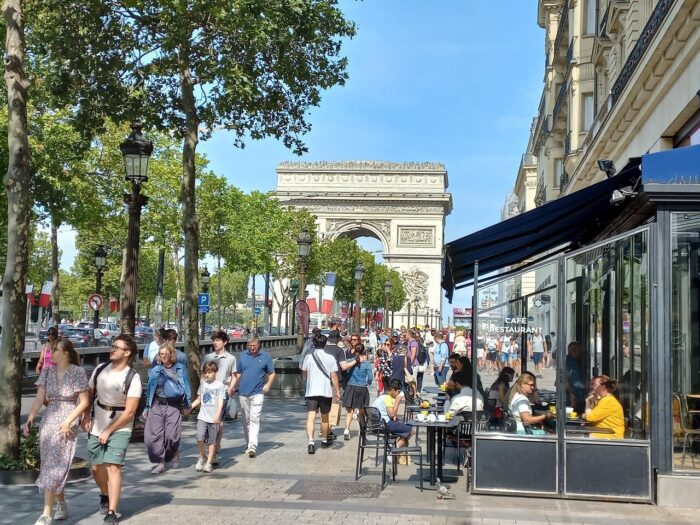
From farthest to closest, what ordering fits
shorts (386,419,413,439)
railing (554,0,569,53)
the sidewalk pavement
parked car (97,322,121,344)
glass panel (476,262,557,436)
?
parked car (97,322,121,344)
railing (554,0,569,53)
shorts (386,419,413,439)
glass panel (476,262,557,436)
the sidewalk pavement

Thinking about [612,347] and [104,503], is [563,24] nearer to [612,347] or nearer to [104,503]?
[612,347]

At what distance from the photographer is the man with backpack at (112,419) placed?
7.84 meters

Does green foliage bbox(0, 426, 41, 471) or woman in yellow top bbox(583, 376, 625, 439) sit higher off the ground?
woman in yellow top bbox(583, 376, 625, 439)

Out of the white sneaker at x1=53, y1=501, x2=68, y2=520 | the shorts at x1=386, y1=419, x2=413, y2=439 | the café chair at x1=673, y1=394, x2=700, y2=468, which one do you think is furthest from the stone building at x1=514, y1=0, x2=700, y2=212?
the white sneaker at x1=53, y1=501, x2=68, y2=520

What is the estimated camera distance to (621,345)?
34.4ft

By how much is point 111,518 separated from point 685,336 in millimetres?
5819

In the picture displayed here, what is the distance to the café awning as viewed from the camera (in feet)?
32.4

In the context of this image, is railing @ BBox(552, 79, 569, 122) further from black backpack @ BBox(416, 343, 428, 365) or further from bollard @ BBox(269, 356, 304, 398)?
bollard @ BBox(269, 356, 304, 398)

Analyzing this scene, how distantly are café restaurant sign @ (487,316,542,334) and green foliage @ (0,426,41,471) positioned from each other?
5236 mm

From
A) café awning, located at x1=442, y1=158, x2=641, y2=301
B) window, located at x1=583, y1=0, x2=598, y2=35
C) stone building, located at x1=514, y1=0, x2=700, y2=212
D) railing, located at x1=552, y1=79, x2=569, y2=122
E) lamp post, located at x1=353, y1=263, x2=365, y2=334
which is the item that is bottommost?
café awning, located at x1=442, y1=158, x2=641, y2=301

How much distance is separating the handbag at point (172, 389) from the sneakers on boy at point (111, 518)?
2.47 m

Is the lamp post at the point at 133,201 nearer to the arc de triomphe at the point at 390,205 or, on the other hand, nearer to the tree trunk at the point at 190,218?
the tree trunk at the point at 190,218

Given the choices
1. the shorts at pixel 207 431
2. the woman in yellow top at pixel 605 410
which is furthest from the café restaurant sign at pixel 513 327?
the shorts at pixel 207 431

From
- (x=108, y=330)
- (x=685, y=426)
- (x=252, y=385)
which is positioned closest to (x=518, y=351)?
(x=685, y=426)
